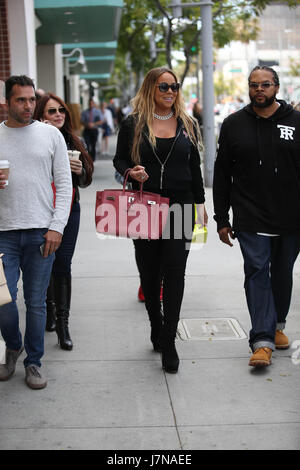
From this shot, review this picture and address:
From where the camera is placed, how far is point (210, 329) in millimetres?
6012

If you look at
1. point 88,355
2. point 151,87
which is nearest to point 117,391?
point 88,355

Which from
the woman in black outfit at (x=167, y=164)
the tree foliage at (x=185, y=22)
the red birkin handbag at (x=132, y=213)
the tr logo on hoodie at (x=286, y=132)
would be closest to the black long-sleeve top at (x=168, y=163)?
the woman in black outfit at (x=167, y=164)

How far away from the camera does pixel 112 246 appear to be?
9836mm

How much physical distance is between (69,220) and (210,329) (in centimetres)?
145

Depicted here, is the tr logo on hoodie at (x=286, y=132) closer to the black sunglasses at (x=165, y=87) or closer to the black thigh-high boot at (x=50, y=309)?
the black sunglasses at (x=165, y=87)

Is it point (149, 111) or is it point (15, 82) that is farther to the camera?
point (149, 111)

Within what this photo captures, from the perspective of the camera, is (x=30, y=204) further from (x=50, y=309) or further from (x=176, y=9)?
(x=176, y=9)

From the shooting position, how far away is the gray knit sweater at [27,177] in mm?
4480

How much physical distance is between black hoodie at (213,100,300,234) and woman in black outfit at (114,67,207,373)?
0.32 metres

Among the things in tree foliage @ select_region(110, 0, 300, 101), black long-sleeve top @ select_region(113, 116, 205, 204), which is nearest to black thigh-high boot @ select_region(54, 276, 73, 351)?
black long-sleeve top @ select_region(113, 116, 205, 204)

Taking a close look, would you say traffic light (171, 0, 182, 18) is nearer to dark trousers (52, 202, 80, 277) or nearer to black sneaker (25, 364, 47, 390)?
dark trousers (52, 202, 80, 277)

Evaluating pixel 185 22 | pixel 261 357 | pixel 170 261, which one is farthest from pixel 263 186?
pixel 185 22

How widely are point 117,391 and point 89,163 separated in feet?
5.86
